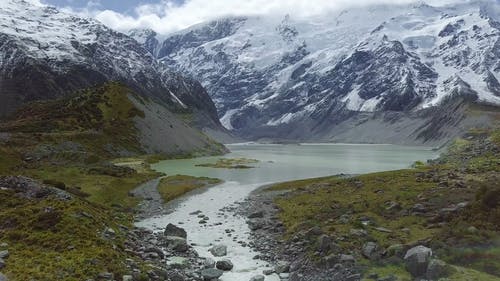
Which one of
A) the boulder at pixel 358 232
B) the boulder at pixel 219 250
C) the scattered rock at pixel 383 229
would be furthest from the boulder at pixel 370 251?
the boulder at pixel 219 250

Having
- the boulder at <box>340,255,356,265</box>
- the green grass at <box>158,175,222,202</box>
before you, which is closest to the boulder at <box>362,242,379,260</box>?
the boulder at <box>340,255,356,265</box>

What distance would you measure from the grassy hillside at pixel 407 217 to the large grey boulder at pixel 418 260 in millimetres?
617

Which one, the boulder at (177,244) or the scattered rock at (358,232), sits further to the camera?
the boulder at (177,244)

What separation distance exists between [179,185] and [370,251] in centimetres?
5819

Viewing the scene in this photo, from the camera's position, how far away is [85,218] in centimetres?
4303

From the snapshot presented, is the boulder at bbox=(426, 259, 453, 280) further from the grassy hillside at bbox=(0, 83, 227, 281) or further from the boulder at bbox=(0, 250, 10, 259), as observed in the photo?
the boulder at bbox=(0, 250, 10, 259)

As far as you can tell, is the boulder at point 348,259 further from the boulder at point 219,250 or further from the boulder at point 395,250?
the boulder at point 219,250

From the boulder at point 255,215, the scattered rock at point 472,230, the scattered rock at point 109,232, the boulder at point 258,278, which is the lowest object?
the boulder at point 255,215

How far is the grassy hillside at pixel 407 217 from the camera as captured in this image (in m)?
33.0

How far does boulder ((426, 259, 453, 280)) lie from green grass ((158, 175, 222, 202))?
1949 inches

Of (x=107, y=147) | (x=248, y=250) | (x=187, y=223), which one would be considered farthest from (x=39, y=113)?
Result: (x=248, y=250)

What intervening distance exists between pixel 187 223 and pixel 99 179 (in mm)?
37463

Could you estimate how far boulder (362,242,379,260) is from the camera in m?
35.6

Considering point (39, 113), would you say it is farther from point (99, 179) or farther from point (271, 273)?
point (271, 273)
